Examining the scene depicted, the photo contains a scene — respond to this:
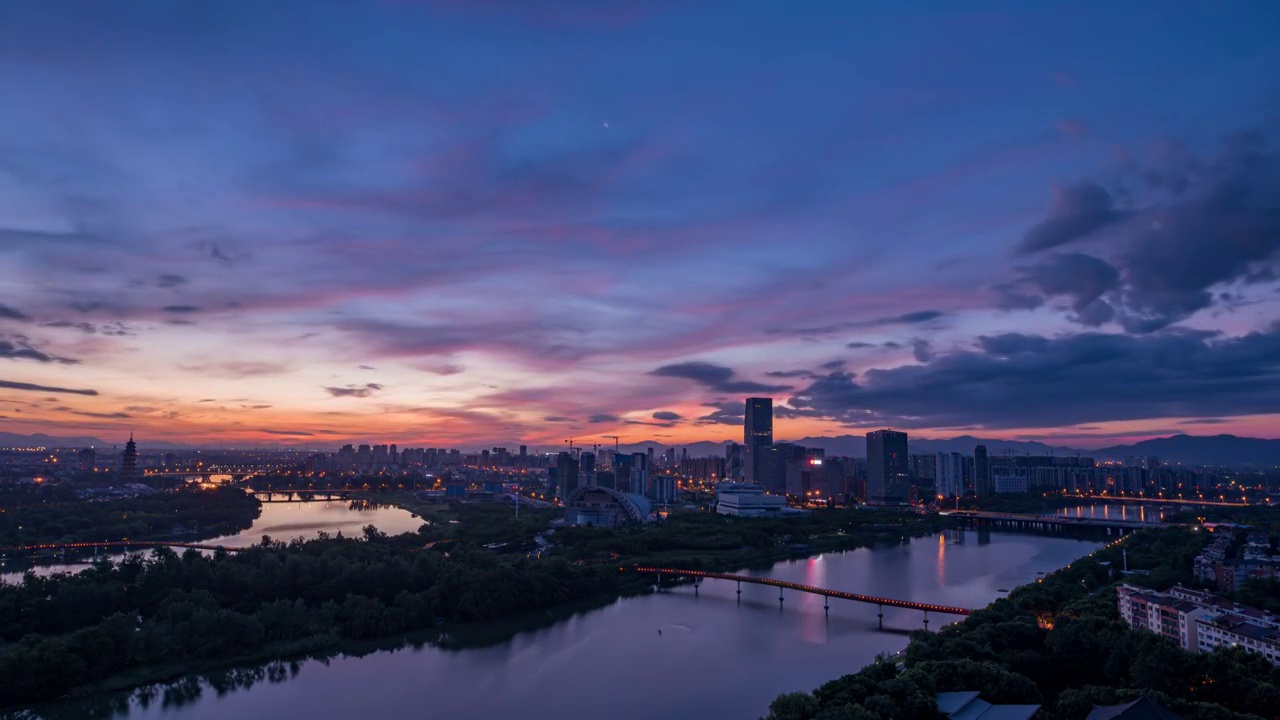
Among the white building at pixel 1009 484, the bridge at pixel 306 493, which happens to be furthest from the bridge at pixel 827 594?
the white building at pixel 1009 484

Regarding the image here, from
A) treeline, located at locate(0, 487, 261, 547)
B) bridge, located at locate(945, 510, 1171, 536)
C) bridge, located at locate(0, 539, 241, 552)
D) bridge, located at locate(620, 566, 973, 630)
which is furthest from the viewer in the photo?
bridge, located at locate(945, 510, 1171, 536)

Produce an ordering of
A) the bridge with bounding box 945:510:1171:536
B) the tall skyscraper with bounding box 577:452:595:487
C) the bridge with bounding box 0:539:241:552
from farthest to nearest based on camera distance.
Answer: the tall skyscraper with bounding box 577:452:595:487
the bridge with bounding box 945:510:1171:536
the bridge with bounding box 0:539:241:552

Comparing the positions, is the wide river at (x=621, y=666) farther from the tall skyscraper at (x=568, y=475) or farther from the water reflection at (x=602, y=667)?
the tall skyscraper at (x=568, y=475)

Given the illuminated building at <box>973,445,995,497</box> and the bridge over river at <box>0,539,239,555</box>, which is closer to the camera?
the bridge over river at <box>0,539,239,555</box>

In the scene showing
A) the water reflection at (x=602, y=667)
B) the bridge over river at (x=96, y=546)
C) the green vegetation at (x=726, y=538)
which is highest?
the green vegetation at (x=726, y=538)

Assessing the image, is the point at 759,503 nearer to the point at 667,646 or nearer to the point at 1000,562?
the point at 1000,562

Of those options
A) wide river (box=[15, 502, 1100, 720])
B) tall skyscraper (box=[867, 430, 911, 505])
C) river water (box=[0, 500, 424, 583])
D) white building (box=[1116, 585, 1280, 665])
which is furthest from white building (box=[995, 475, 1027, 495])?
white building (box=[1116, 585, 1280, 665])

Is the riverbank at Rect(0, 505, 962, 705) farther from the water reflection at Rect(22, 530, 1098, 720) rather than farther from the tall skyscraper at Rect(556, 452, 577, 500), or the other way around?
the tall skyscraper at Rect(556, 452, 577, 500)
